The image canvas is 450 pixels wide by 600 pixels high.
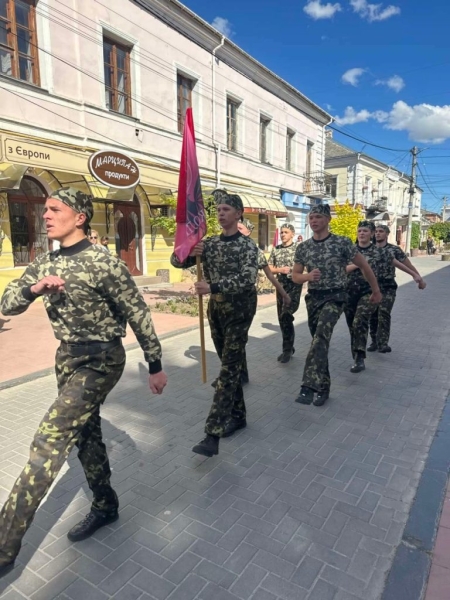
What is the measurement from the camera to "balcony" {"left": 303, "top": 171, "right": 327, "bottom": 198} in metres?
23.9

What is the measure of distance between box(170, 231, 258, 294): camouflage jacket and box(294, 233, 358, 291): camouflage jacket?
47.0 inches

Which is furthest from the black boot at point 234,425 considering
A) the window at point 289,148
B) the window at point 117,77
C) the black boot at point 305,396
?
the window at point 289,148

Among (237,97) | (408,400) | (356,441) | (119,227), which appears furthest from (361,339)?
(237,97)

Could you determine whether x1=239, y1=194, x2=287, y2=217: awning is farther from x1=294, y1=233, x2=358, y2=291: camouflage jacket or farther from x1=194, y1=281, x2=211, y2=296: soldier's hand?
x1=194, y1=281, x2=211, y2=296: soldier's hand

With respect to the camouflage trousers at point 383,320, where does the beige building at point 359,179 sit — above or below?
above

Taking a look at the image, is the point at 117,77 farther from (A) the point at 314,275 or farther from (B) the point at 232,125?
(A) the point at 314,275

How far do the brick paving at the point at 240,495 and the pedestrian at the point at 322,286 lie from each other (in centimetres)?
27

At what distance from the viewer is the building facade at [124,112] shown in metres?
9.77

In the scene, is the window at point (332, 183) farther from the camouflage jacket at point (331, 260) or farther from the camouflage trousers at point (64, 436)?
the camouflage trousers at point (64, 436)

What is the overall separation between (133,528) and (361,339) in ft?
12.9

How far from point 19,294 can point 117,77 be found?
1223 centimetres

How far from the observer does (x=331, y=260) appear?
4.30m

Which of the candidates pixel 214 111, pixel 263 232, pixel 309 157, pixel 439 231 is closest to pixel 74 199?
pixel 214 111

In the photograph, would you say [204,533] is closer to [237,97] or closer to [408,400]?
[408,400]
